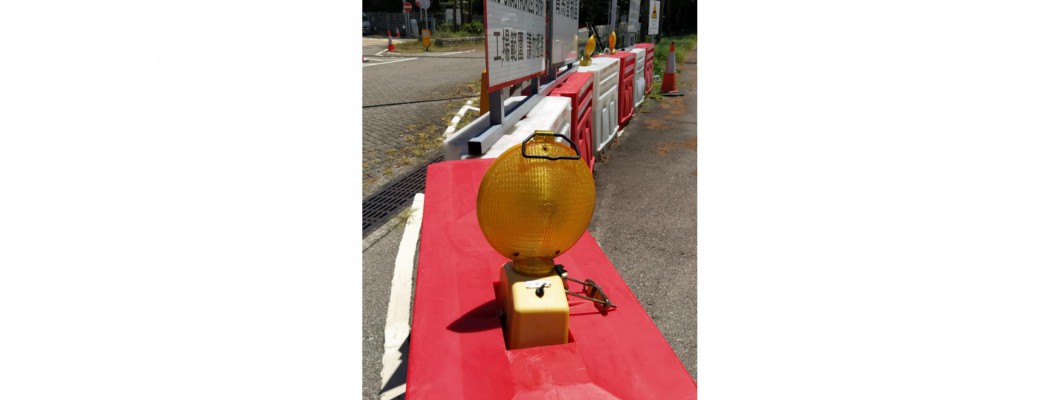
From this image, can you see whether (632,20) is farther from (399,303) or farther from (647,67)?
(399,303)

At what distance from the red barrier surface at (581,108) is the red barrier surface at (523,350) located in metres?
2.65

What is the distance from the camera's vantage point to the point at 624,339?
1.59 m

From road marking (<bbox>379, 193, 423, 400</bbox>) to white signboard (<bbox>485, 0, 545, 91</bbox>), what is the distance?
1184mm

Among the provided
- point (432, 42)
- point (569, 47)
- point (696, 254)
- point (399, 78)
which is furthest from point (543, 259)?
point (432, 42)

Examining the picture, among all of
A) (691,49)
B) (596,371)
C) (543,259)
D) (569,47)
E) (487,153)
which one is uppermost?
(691,49)

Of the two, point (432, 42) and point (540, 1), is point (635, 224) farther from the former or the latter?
point (432, 42)

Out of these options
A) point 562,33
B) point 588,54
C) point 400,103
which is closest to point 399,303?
point 562,33

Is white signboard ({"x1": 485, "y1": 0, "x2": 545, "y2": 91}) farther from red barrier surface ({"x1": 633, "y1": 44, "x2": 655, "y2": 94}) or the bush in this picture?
the bush

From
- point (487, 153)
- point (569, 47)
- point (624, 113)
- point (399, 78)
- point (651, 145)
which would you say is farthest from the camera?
point (399, 78)

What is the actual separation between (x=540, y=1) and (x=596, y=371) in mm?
3741

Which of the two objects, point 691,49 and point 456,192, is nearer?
point 456,192

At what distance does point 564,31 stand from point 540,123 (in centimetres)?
227

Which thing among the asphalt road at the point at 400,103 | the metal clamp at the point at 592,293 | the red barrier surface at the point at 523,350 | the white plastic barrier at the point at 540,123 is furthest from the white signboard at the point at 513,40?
the asphalt road at the point at 400,103

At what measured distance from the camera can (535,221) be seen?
4.97 ft
